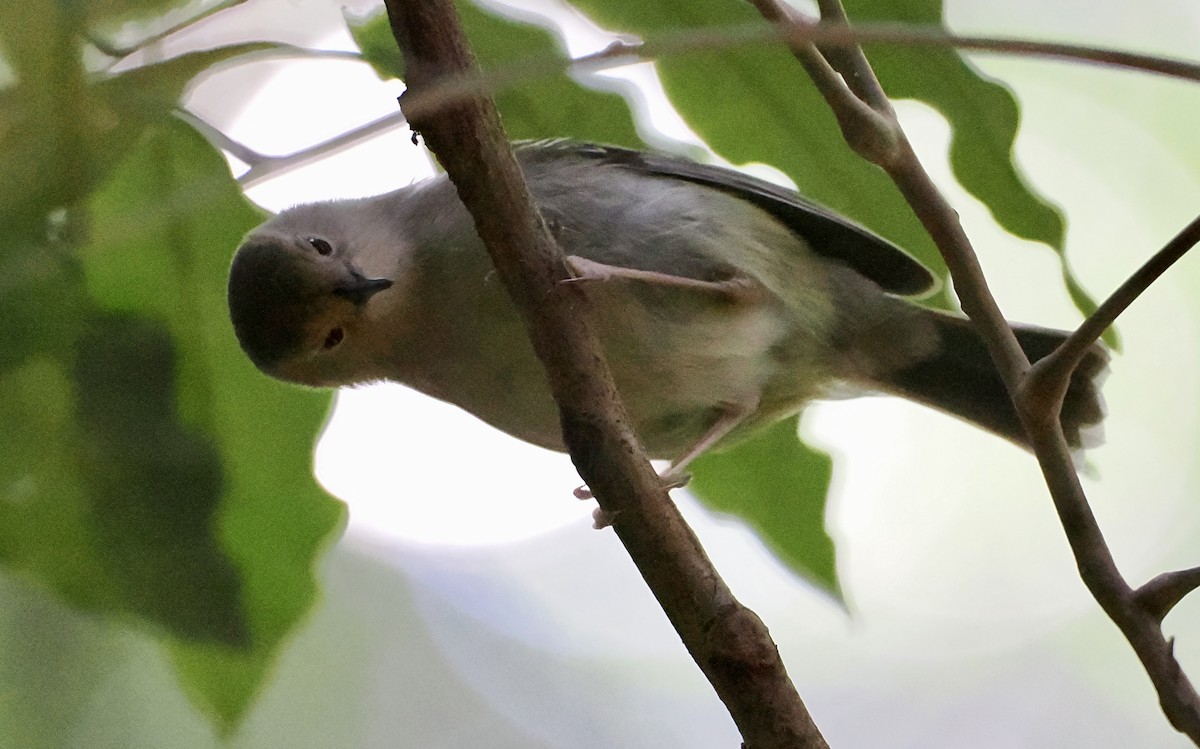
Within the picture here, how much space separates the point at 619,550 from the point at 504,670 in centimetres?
30

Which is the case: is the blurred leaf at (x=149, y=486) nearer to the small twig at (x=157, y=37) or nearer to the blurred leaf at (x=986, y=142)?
the small twig at (x=157, y=37)

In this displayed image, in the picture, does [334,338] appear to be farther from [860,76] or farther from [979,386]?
[979,386]

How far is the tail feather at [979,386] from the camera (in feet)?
4.83

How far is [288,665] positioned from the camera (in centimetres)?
169

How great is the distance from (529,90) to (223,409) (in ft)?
1.61

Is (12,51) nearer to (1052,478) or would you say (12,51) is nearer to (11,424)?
(11,424)

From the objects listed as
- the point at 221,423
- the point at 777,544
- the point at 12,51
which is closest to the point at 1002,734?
the point at 777,544

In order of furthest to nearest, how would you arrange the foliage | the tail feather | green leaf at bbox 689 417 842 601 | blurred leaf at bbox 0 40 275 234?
the tail feather
green leaf at bbox 689 417 842 601
the foliage
blurred leaf at bbox 0 40 275 234

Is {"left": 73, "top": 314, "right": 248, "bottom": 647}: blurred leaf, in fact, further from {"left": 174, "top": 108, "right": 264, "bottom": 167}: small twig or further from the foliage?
{"left": 174, "top": 108, "right": 264, "bottom": 167}: small twig

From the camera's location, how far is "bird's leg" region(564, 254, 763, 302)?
112 centimetres

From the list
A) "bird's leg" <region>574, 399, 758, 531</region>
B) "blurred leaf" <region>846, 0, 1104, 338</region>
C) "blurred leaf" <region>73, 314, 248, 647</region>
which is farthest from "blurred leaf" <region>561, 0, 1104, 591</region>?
"blurred leaf" <region>73, 314, 248, 647</region>

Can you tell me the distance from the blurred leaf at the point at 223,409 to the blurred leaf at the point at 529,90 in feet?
0.68

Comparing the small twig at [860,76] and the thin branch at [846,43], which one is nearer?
the thin branch at [846,43]

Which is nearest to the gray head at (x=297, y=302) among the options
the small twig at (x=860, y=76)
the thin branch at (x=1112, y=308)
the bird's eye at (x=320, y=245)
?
the bird's eye at (x=320, y=245)
